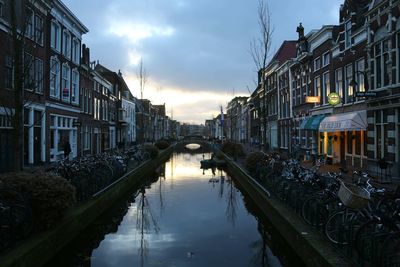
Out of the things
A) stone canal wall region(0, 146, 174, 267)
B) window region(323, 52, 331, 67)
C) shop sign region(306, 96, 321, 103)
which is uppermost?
window region(323, 52, 331, 67)

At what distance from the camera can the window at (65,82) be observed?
3109cm

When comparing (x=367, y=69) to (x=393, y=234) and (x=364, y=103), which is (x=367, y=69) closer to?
(x=364, y=103)

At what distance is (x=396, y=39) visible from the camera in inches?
732

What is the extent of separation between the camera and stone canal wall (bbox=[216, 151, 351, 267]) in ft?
24.4

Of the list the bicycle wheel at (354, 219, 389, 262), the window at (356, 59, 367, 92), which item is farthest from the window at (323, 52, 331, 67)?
the bicycle wheel at (354, 219, 389, 262)

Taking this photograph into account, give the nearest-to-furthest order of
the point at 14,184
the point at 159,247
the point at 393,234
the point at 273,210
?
the point at 393,234 → the point at 14,184 → the point at 159,247 → the point at 273,210

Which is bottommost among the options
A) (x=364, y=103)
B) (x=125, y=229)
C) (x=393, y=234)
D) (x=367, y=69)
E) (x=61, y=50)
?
(x=125, y=229)

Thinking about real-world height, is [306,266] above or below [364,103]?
below

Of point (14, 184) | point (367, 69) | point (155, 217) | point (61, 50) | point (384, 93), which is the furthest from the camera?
point (61, 50)

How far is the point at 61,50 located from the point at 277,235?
933 inches

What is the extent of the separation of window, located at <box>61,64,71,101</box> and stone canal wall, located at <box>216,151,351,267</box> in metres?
20.1

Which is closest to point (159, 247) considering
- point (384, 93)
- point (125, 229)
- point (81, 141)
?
point (125, 229)

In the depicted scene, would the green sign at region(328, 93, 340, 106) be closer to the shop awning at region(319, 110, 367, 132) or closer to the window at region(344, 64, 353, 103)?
the window at region(344, 64, 353, 103)

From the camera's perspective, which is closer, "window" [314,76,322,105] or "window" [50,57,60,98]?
"window" [50,57,60,98]
